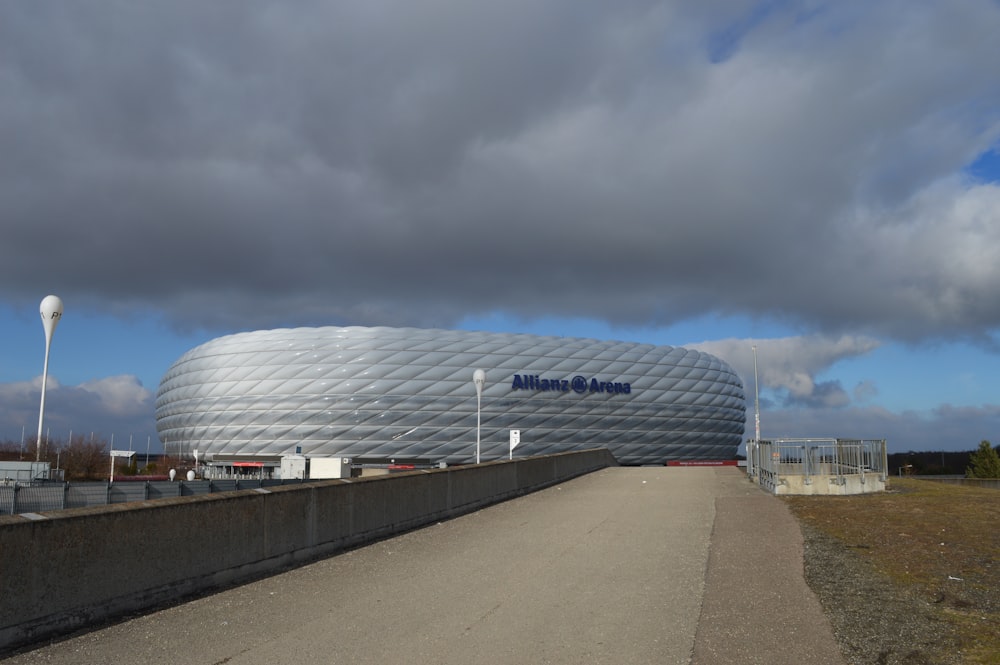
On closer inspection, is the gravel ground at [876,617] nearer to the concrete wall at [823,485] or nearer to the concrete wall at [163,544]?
the concrete wall at [163,544]

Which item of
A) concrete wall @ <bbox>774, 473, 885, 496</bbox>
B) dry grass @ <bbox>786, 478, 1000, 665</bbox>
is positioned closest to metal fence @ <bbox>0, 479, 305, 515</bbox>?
dry grass @ <bbox>786, 478, 1000, 665</bbox>

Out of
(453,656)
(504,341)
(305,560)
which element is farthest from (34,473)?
(504,341)

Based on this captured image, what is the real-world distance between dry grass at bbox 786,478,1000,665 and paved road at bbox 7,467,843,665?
1.16 meters

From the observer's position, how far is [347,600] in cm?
854

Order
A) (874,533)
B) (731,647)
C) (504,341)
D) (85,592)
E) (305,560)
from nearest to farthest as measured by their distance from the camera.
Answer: (731,647) < (85,592) < (305,560) < (874,533) < (504,341)

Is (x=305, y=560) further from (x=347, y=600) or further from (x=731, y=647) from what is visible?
(x=731, y=647)

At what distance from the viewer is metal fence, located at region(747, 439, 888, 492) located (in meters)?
22.1

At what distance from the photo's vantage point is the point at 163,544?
27.3 ft

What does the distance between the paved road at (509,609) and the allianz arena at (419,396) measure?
68715 millimetres

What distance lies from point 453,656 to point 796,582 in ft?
16.2

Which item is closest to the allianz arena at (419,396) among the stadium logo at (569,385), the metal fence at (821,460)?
the stadium logo at (569,385)

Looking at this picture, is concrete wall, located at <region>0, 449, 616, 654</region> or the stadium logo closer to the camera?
concrete wall, located at <region>0, 449, 616, 654</region>

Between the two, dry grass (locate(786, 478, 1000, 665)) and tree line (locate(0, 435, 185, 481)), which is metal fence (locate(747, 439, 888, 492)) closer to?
dry grass (locate(786, 478, 1000, 665))

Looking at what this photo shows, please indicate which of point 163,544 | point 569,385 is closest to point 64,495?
point 163,544
